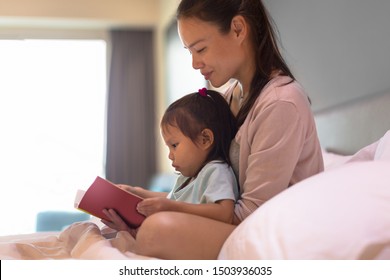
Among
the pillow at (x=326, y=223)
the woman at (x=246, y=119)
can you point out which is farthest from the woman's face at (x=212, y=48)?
the pillow at (x=326, y=223)

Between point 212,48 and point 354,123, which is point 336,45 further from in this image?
point 212,48

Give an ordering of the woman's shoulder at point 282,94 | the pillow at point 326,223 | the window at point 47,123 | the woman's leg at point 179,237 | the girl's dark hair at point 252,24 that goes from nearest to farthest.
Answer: the pillow at point 326,223 → the woman's leg at point 179,237 → the woman's shoulder at point 282,94 → the girl's dark hair at point 252,24 → the window at point 47,123

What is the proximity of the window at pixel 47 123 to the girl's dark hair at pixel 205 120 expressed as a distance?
1.47 metres

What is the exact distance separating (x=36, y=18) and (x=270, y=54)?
217cm

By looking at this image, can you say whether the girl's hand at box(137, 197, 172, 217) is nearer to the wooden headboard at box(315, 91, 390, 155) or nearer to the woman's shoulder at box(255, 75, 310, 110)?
the woman's shoulder at box(255, 75, 310, 110)

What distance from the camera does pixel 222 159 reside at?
103 centimetres

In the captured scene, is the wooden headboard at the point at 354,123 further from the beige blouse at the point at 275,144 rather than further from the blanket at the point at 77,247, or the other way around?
the blanket at the point at 77,247

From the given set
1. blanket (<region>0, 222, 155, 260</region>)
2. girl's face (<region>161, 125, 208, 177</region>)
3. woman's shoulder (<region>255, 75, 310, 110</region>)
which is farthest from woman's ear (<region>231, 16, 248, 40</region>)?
blanket (<region>0, 222, 155, 260</region>)

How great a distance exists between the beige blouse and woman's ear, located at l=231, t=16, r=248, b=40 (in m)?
0.16

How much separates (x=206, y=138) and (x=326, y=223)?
0.45 m

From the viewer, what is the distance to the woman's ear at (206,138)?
104 cm

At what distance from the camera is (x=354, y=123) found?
134 cm
